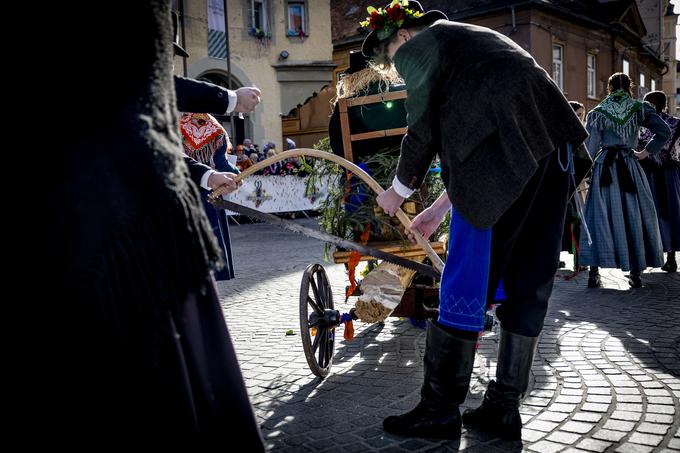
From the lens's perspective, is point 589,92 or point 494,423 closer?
point 494,423

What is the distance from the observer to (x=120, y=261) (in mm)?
1254

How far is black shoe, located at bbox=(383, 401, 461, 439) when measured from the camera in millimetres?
2701

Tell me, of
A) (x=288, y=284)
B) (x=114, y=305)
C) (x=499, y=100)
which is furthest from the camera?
(x=288, y=284)

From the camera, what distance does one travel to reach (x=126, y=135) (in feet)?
4.28

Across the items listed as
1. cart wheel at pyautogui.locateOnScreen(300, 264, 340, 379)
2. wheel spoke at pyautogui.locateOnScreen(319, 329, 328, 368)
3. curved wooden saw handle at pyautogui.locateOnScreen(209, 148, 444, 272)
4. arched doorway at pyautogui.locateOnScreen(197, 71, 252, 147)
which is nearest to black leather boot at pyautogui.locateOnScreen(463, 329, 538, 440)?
curved wooden saw handle at pyautogui.locateOnScreen(209, 148, 444, 272)

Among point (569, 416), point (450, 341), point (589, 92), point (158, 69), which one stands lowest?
point (569, 416)

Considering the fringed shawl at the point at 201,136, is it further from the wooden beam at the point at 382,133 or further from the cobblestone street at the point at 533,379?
the cobblestone street at the point at 533,379

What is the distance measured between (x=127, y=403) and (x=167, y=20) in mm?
874

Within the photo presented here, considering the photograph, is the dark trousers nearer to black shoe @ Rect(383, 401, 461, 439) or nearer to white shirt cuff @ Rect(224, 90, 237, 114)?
black shoe @ Rect(383, 401, 461, 439)

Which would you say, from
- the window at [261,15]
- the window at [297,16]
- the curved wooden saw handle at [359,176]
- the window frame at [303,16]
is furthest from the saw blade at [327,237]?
the window at [297,16]

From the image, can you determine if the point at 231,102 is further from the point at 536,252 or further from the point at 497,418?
the point at 497,418

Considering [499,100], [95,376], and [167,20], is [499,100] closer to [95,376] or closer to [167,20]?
[167,20]

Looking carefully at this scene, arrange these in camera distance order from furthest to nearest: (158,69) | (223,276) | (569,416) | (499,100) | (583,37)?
(583,37) < (223,276) < (569,416) < (499,100) < (158,69)

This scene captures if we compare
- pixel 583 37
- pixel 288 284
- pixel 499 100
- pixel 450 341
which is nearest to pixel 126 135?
pixel 499 100
